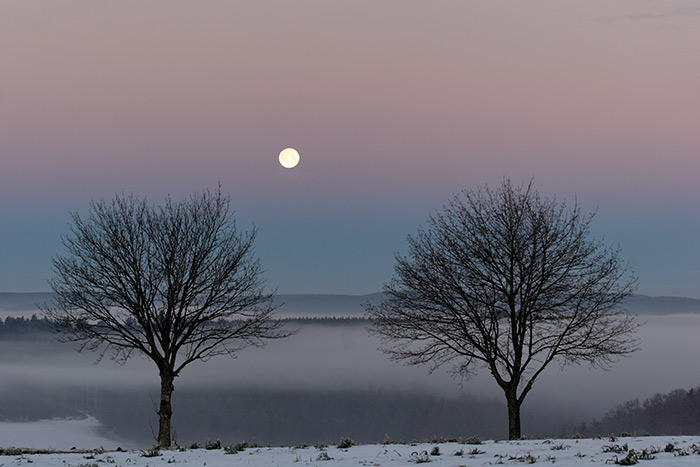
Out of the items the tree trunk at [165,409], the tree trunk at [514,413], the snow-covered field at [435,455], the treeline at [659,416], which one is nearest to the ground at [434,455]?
the snow-covered field at [435,455]

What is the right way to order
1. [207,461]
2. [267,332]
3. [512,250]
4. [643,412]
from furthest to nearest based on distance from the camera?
[643,412]
[267,332]
[512,250]
[207,461]

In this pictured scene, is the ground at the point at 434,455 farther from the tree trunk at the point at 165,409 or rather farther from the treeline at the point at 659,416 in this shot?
the treeline at the point at 659,416

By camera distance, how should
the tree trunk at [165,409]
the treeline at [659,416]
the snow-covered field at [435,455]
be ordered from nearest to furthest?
1. the snow-covered field at [435,455]
2. the tree trunk at [165,409]
3. the treeline at [659,416]

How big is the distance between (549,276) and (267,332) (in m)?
10.7

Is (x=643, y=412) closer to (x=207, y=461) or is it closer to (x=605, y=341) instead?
(x=605, y=341)

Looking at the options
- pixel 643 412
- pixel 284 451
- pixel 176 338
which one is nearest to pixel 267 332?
pixel 176 338

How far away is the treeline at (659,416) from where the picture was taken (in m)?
160

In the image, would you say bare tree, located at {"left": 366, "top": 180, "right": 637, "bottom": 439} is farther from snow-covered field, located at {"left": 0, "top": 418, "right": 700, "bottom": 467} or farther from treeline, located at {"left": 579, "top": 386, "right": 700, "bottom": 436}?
treeline, located at {"left": 579, "top": 386, "right": 700, "bottom": 436}

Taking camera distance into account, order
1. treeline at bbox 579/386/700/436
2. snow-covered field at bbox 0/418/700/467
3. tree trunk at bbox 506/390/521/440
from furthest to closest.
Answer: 1. treeline at bbox 579/386/700/436
2. tree trunk at bbox 506/390/521/440
3. snow-covered field at bbox 0/418/700/467

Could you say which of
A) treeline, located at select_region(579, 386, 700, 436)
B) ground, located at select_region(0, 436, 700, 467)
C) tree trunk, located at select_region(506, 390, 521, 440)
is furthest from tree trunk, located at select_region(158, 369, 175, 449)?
treeline, located at select_region(579, 386, 700, 436)

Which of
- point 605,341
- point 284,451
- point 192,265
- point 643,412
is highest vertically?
point 192,265

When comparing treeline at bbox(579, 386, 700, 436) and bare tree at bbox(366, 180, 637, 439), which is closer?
bare tree at bbox(366, 180, 637, 439)

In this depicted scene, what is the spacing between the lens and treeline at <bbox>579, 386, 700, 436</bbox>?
160 m

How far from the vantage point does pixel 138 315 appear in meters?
24.1
